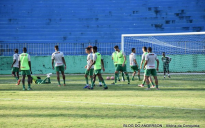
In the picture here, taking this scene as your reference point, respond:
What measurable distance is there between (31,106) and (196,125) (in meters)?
5.02

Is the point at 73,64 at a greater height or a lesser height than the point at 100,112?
greater

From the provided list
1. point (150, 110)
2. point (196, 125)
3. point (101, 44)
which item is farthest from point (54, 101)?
point (101, 44)

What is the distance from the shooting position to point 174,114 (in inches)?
369

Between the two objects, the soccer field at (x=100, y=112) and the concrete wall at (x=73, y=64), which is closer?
the soccer field at (x=100, y=112)

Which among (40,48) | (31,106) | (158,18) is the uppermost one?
(158,18)

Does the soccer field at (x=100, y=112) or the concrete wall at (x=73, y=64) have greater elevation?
the concrete wall at (x=73, y=64)

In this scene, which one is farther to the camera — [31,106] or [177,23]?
[177,23]

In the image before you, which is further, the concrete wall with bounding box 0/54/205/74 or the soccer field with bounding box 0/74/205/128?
the concrete wall with bounding box 0/54/205/74

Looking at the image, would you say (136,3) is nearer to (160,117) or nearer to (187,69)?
(187,69)

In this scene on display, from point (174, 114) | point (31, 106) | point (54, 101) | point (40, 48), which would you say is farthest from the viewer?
point (40, 48)

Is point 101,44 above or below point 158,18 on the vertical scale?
below

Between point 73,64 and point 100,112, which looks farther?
point 73,64

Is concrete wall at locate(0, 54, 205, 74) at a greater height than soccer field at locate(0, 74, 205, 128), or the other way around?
concrete wall at locate(0, 54, 205, 74)

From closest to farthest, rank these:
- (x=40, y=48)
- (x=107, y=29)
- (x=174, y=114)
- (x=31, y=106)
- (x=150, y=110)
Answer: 1. (x=174, y=114)
2. (x=150, y=110)
3. (x=31, y=106)
4. (x=40, y=48)
5. (x=107, y=29)
